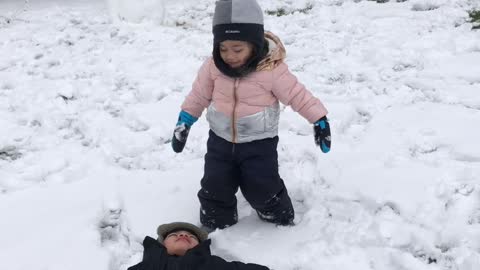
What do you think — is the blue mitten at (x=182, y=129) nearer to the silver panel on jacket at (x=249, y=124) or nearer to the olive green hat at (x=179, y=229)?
the silver panel on jacket at (x=249, y=124)

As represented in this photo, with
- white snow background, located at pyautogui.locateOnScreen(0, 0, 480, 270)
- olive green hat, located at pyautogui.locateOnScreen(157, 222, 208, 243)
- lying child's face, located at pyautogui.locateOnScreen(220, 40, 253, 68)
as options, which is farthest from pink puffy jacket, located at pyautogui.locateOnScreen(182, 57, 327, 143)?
white snow background, located at pyautogui.locateOnScreen(0, 0, 480, 270)

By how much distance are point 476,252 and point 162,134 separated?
2.48 metres

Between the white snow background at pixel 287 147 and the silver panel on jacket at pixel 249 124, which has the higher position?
the silver panel on jacket at pixel 249 124

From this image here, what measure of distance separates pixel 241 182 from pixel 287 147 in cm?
90

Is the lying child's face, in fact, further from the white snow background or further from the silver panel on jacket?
the white snow background

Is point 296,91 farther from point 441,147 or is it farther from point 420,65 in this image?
point 420,65

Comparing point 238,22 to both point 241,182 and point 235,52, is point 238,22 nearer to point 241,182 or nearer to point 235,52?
point 235,52

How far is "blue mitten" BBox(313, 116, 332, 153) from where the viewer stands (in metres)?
2.75

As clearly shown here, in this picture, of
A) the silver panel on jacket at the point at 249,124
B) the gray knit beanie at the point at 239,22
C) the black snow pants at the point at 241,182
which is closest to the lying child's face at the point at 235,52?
the gray knit beanie at the point at 239,22

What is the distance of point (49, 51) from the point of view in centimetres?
601

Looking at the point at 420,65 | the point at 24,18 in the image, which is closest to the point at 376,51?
the point at 420,65

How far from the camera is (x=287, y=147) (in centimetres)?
384

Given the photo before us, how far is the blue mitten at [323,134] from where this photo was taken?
2750 millimetres

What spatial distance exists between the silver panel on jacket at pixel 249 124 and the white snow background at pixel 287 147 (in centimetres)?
64
